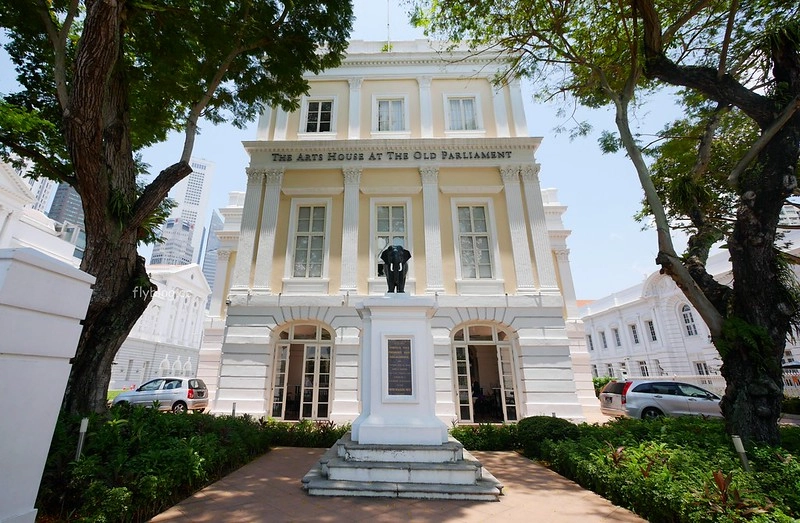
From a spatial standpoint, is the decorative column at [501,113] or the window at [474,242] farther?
the decorative column at [501,113]

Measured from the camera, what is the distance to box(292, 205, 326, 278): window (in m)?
12.3

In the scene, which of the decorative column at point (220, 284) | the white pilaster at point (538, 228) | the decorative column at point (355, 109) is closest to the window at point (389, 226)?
the decorative column at point (355, 109)

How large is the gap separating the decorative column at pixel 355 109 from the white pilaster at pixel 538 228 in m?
6.31

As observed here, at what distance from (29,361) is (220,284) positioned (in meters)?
13.5

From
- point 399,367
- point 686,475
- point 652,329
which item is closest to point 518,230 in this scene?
point 399,367

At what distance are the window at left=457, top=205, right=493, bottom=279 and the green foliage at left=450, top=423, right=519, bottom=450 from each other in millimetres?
5230

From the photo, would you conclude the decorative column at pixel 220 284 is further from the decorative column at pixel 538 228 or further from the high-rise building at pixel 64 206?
A: the high-rise building at pixel 64 206

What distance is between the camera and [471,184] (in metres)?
12.8

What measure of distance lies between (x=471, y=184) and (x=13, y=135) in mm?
11847

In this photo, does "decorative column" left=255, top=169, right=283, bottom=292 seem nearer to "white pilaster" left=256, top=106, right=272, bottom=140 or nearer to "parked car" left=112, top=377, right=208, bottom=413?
"white pilaster" left=256, top=106, right=272, bottom=140

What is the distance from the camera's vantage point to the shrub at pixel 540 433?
6.98 meters

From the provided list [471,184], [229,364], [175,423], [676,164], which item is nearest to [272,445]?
[175,423]

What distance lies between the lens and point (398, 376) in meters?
5.72

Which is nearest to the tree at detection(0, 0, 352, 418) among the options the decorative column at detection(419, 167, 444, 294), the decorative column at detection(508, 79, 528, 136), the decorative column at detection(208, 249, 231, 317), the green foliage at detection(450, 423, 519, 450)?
the decorative column at detection(419, 167, 444, 294)
